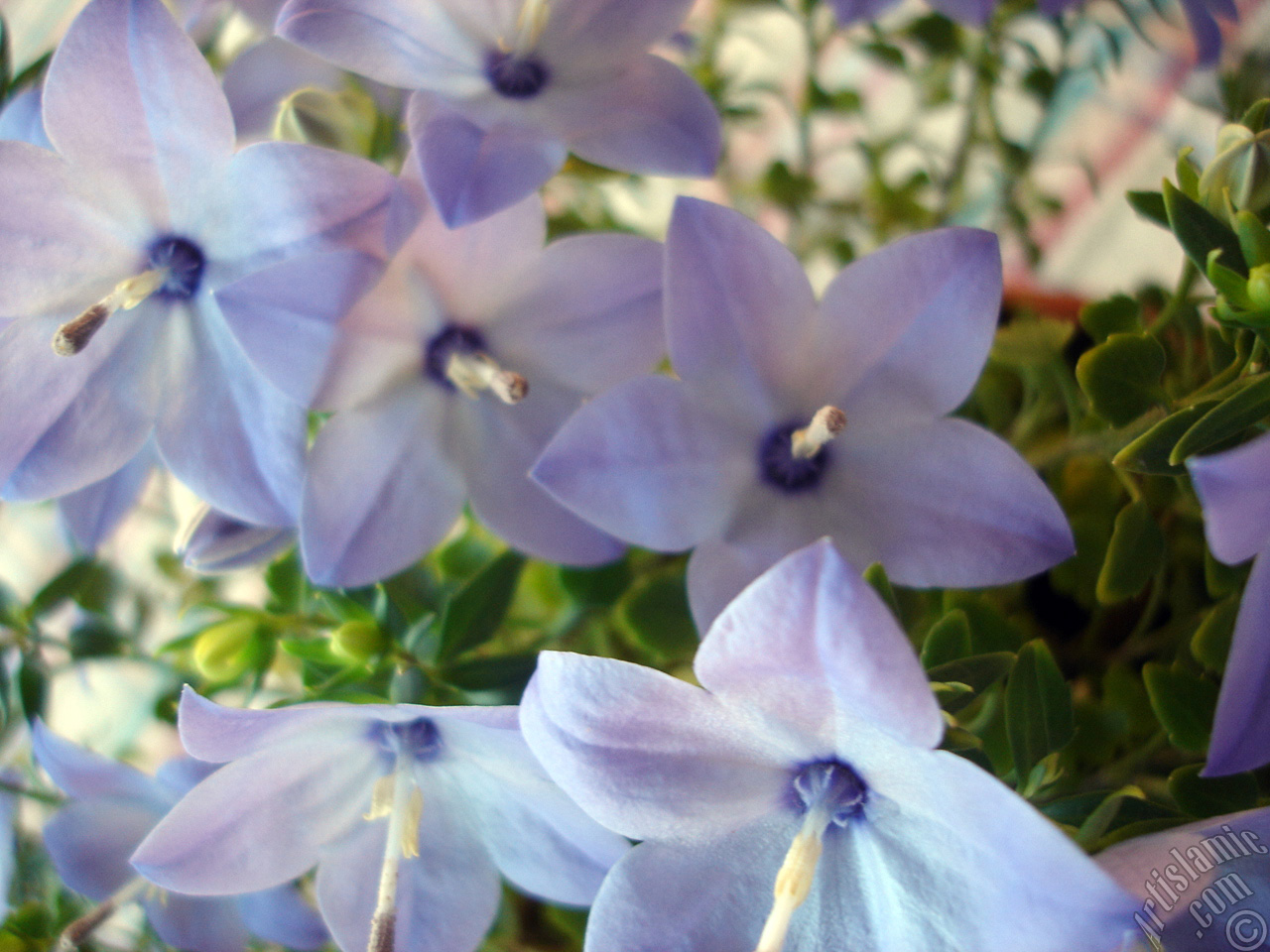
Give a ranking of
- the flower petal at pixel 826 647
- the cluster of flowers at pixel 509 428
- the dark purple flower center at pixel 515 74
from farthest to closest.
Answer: the dark purple flower center at pixel 515 74 → the cluster of flowers at pixel 509 428 → the flower petal at pixel 826 647

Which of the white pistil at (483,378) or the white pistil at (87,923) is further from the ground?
the white pistil at (483,378)

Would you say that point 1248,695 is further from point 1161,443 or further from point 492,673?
point 492,673

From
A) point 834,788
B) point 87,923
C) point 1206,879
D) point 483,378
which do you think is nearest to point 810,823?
point 834,788

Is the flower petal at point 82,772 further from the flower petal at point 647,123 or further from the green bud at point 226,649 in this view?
the flower petal at point 647,123

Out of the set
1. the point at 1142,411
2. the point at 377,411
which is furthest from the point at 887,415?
the point at 377,411

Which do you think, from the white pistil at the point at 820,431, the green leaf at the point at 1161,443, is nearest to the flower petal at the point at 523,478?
the white pistil at the point at 820,431

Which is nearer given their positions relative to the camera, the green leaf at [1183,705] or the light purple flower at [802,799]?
the light purple flower at [802,799]

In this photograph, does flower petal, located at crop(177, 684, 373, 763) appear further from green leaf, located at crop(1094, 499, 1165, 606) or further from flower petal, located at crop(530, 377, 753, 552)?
green leaf, located at crop(1094, 499, 1165, 606)

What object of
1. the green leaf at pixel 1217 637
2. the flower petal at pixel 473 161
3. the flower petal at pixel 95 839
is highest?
the flower petal at pixel 473 161
